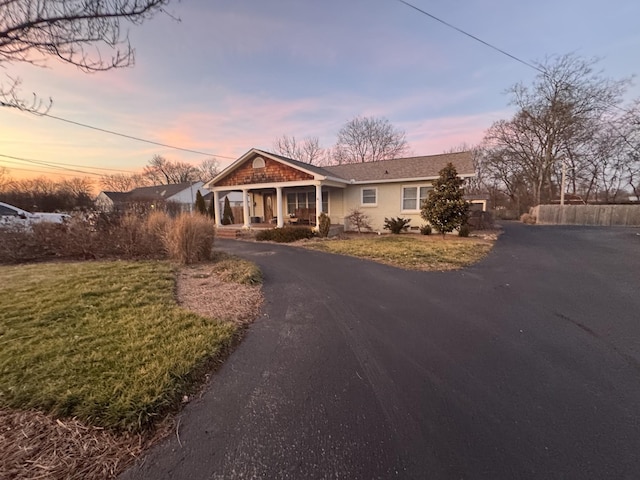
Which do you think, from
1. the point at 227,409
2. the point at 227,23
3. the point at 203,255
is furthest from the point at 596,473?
the point at 227,23

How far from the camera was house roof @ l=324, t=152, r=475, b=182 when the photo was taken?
14.2m

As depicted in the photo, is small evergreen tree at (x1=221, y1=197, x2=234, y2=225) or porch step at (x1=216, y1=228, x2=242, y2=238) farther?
small evergreen tree at (x1=221, y1=197, x2=234, y2=225)

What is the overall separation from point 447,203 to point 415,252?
161 inches

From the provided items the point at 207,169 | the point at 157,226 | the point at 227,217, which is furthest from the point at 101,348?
the point at 207,169

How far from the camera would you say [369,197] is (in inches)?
633

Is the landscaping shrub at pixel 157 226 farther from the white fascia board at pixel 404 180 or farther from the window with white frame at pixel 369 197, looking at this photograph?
the window with white frame at pixel 369 197

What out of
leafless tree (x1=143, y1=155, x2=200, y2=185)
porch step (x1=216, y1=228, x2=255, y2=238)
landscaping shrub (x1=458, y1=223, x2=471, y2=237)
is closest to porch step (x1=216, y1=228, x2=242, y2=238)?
porch step (x1=216, y1=228, x2=255, y2=238)

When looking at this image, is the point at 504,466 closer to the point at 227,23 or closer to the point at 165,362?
the point at 165,362

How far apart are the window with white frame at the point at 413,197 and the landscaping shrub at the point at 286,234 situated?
19.3 ft

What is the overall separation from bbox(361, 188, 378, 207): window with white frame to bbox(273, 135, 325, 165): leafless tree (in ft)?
77.7

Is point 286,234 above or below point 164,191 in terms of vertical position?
below

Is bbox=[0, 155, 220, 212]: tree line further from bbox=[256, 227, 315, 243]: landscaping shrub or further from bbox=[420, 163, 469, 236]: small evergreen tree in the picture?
bbox=[420, 163, 469, 236]: small evergreen tree

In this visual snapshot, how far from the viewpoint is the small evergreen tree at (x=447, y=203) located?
465 inches

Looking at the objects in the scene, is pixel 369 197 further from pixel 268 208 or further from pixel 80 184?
pixel 80 184
